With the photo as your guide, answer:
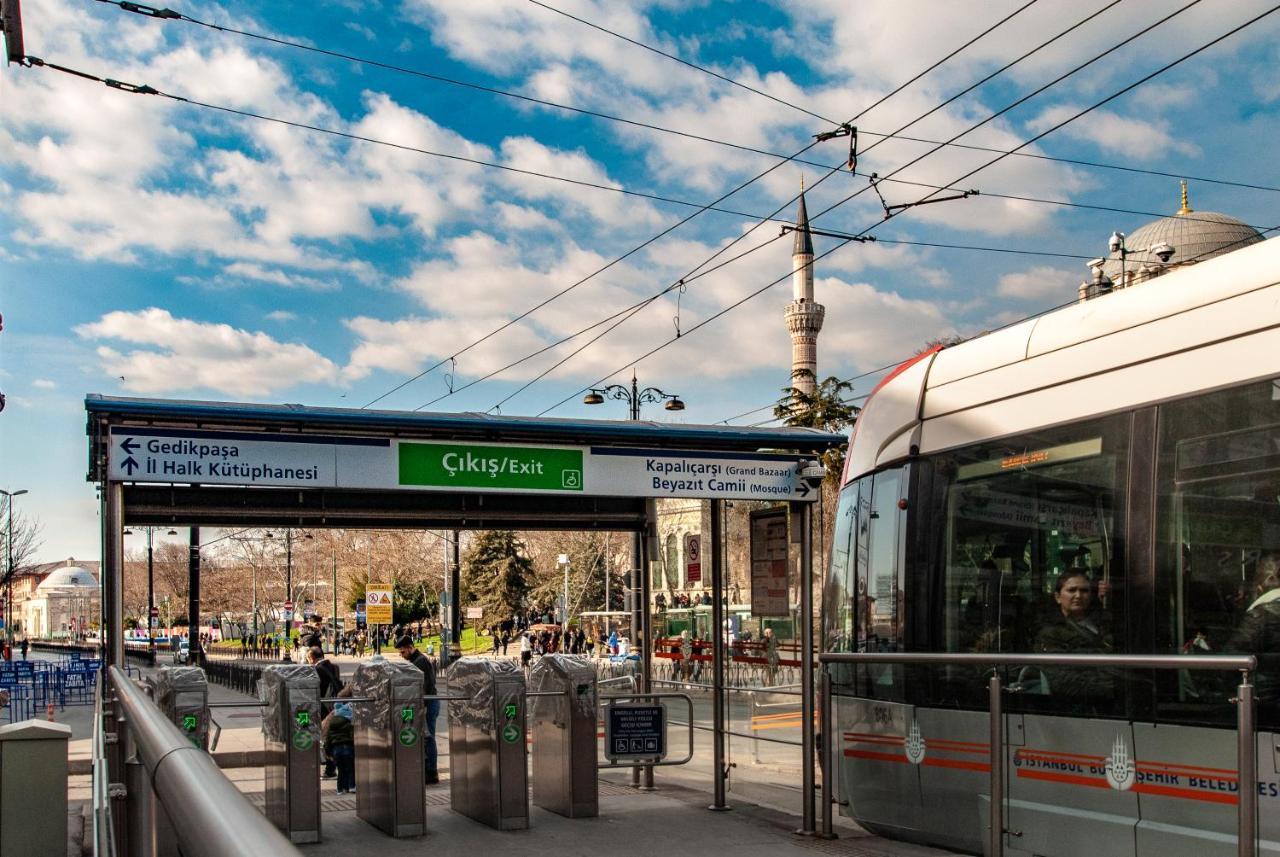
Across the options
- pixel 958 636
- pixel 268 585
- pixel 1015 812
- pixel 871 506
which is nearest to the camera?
pixel 1015 812

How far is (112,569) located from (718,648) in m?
5.01

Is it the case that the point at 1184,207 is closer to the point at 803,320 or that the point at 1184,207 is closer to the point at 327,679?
the point at 803,320

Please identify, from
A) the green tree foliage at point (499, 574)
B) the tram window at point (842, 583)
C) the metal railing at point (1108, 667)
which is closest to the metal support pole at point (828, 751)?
the metal railing at point (1108, 667)

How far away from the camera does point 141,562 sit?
10538 centimetres

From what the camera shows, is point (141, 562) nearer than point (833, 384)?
No

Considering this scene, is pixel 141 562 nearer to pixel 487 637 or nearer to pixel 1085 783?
pixel 487 637

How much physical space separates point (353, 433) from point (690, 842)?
3952 millimetres

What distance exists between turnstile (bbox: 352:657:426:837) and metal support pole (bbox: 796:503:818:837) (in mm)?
2811

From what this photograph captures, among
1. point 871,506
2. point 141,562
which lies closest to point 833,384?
point 871,506

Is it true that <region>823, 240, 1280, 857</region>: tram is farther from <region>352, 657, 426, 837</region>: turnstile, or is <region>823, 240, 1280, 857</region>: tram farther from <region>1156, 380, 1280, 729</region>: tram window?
<region>352, 657, 426, 837</region>: turnstile

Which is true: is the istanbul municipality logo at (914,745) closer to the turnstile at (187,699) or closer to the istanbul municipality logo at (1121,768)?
the istanbul municipality logo at (1121,768)

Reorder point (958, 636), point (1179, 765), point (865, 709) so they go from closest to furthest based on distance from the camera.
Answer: point (1179, 765)
point (958, 636)
point (865, 709)

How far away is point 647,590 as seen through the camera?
43.8 ft

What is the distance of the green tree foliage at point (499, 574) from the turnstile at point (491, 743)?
205 ft
